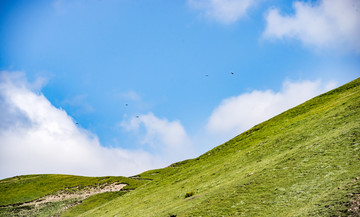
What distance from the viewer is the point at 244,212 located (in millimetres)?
22578

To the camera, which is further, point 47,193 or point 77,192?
point 47,193

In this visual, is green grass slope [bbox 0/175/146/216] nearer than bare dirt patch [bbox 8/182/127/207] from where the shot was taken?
Yes

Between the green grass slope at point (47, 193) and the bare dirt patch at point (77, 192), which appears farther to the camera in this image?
the bare dirt patch at point (77, 192)

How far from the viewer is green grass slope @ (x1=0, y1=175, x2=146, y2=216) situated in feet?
249

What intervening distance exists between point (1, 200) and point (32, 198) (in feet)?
39.7

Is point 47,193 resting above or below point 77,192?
above

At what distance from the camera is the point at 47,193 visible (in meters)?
95.6

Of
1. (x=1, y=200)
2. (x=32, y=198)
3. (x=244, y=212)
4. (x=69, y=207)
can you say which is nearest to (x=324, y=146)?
(x=244, y=212)

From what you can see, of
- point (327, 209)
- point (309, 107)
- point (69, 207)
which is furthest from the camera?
point (69, 207)

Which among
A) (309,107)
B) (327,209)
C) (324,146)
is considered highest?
(309,107)

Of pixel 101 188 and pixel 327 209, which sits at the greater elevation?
pixel 101 188

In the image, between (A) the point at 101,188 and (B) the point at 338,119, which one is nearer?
(B) the point at 338,119

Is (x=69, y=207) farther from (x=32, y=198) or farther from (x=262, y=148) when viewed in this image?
(x=262, y=148)

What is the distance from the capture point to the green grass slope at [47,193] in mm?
75750
